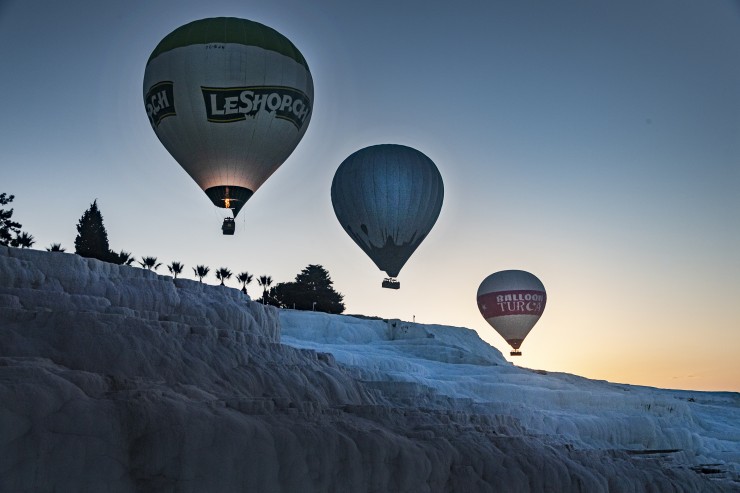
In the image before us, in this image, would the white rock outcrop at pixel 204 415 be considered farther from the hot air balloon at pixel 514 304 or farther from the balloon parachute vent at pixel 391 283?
→ the hot air balloon at pixel 514 304

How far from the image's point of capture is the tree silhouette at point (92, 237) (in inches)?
2653

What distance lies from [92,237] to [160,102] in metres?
31.6

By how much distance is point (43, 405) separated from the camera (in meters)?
13.6

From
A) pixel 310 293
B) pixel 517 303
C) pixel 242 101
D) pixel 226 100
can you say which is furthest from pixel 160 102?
pixel 310 293

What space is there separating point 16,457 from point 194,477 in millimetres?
2904

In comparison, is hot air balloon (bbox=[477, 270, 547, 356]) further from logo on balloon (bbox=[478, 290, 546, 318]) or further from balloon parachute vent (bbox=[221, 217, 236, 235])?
balloon parachute vent (bbox=[221, 217, 236, 235])

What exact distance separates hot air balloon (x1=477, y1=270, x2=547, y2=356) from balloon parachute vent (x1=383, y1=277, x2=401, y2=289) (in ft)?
79.3

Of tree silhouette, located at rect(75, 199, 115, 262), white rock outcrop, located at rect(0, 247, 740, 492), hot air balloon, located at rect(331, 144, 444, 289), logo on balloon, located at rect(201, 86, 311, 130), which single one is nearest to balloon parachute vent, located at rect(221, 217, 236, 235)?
logo on balloon, located at rect(201, 86, 311, 130)

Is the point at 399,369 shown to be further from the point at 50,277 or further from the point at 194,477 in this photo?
the point at 194,477

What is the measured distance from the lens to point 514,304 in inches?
2972

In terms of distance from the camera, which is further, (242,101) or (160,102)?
(160,102)

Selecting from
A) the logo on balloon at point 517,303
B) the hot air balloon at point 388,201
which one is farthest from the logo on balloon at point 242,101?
the logo on balloon at point 517,303

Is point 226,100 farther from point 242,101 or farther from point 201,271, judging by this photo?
point 201,271

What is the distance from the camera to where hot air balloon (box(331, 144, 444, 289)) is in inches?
2016
